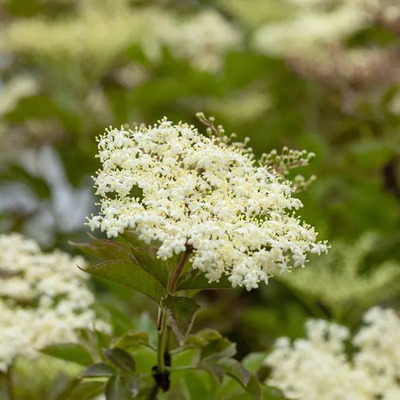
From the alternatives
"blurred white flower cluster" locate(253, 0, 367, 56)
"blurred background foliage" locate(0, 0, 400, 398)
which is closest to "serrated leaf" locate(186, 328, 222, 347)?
"blurred background foliage" locate(0, 0, 400, 398)

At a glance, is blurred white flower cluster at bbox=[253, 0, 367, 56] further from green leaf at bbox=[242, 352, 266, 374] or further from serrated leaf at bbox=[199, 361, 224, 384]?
serrated leaf at bbox=[199, 361, 224, 384]

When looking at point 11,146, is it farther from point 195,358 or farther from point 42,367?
point 195,358

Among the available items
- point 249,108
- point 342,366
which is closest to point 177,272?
point 342,366

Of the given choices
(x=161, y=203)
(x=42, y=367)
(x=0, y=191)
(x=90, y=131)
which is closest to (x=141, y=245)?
(x=161, y=203)

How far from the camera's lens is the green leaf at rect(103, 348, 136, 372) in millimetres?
667

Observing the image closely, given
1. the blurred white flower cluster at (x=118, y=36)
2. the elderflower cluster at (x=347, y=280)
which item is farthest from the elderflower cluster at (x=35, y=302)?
the blurred white flower cluster at (x=118, y=36)

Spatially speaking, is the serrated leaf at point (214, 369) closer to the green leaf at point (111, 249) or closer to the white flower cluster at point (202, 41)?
the green leaf at point (111, 249)

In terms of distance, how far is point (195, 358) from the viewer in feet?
2.56

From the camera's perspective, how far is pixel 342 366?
0.92 m

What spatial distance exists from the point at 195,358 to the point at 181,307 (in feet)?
0.64

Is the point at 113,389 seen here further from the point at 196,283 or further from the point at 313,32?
the point at 313,32

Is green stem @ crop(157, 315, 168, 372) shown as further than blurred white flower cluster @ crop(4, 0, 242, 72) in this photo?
No

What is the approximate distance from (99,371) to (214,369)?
0.09 m

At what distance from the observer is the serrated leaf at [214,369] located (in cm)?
66
